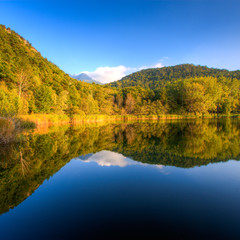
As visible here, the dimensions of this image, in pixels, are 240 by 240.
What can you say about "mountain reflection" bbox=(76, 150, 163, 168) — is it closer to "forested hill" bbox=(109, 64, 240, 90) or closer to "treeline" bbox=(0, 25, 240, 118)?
"treeline" bbox=(0, 25, 240, 118)

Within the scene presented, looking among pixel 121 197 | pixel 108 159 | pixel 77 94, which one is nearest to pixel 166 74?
pixel 77 94

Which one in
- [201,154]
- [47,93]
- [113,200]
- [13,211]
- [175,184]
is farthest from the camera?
[47,93]

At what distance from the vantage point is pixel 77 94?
51781 millimetres

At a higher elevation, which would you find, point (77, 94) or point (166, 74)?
point (166, 74)

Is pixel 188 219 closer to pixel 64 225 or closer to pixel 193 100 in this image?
pixel 64 225

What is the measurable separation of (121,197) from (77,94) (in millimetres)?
50410

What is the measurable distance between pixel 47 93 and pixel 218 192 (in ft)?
119

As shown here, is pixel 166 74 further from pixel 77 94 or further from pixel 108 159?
pixel 108 159

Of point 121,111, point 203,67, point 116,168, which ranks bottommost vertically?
point 116,168

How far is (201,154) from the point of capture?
904 cm

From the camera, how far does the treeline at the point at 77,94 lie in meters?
32.7

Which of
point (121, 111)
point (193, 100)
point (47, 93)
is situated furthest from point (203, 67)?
point (47, 93)

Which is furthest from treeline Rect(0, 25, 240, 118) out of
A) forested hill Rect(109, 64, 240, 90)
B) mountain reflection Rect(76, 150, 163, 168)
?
forested hill Rect(109, 64, 240, 90)

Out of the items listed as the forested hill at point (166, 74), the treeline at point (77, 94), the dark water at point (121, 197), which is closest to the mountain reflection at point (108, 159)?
the dark water at point (121, 197)
